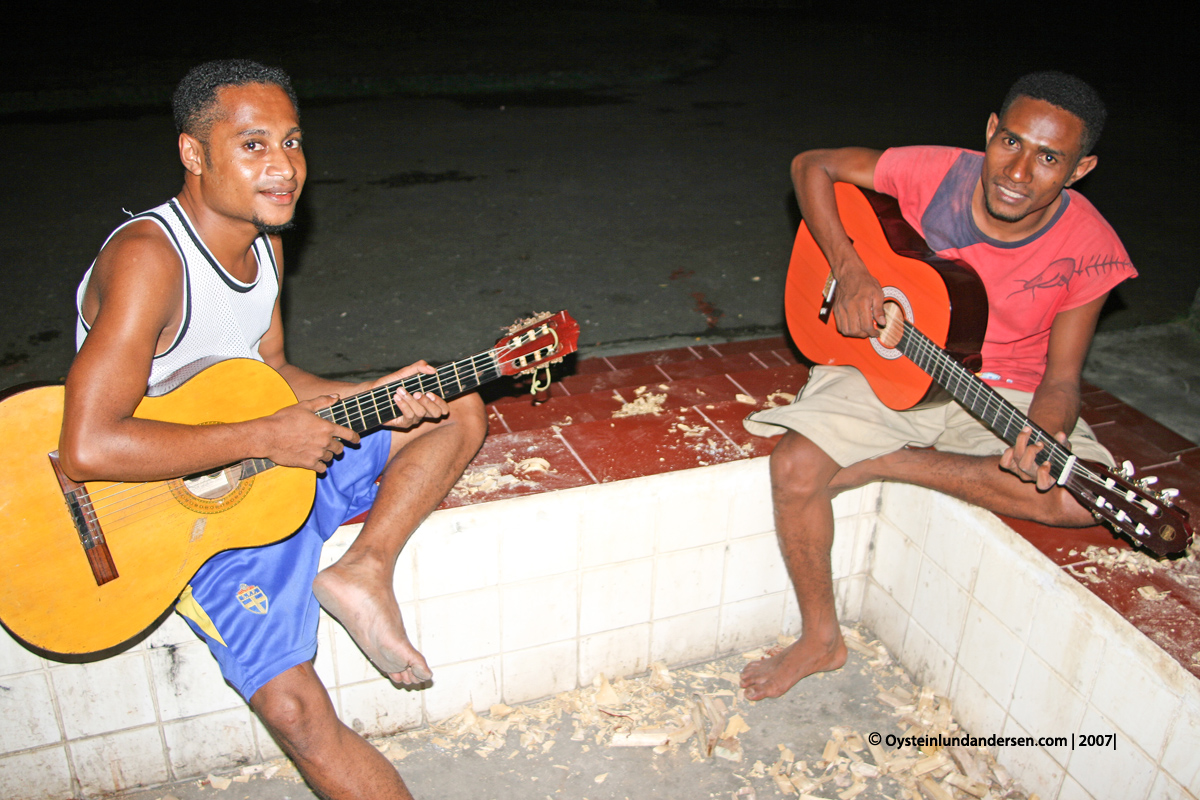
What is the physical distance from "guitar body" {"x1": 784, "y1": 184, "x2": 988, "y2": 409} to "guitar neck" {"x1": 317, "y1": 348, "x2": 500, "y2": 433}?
134cm

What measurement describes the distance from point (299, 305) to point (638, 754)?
3.78 m

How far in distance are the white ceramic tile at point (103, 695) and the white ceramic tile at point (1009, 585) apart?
7.97 feet

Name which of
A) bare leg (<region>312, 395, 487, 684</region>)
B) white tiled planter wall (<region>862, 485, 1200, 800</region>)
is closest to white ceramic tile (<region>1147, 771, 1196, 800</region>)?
white tiled planter wall (<region>862, 485, 1200, 800</region>)

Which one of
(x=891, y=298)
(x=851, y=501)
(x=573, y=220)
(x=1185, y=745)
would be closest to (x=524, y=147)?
(x=573, y=220)

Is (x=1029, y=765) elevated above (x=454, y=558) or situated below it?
below

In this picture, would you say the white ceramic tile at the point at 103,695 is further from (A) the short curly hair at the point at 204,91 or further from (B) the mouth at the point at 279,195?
(A) the short curly hair at the point at 204,91

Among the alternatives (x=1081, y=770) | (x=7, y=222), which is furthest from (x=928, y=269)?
(x=7, y=222)

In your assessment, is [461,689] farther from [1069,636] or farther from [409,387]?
[1069,636]

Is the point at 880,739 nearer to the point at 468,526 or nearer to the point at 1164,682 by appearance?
the point at 1164,682

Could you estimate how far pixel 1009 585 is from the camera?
2.56 meters

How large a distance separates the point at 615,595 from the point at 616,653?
25 centimetres

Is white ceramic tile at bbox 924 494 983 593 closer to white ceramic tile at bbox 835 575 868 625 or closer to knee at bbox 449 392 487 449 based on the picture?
white ceramic tile at bbox 835 575 868 625

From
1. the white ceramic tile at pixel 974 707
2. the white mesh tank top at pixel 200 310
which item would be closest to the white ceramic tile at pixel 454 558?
Answer: the white mesh tank top at pixel 200 310

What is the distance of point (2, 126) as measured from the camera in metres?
9.61
